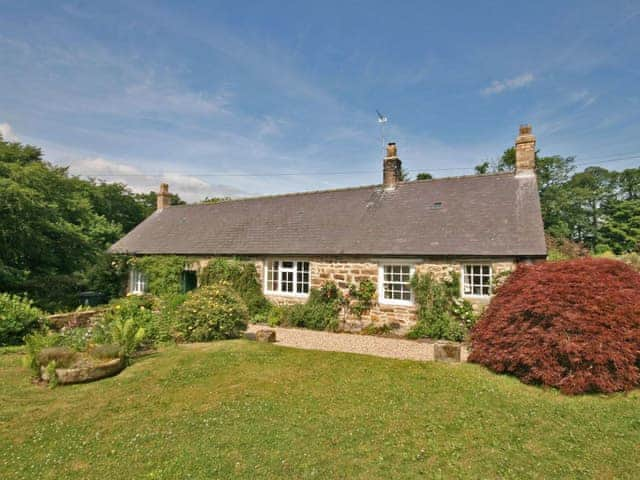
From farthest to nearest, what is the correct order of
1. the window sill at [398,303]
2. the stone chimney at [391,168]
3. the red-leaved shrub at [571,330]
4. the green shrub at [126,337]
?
the stone chimney at [391,168] < the window sill at [398,303] < the green shrub at [126,337] < the red-leaved shrub at [571,330]

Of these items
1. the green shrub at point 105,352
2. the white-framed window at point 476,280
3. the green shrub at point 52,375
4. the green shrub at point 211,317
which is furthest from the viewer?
the white-framed window at point 476,280

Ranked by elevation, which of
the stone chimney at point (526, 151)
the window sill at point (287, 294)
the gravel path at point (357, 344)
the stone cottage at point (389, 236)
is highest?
the stone chimney at point (526, 151)

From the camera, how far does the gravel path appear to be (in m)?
10.0

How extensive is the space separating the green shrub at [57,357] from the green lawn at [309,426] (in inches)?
19.3

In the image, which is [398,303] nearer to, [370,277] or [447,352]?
[370,277]

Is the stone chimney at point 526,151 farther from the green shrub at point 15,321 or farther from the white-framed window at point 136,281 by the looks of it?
the white-framed window at point 136,281

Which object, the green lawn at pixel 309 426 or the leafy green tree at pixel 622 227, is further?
the leafy green tree at pixel 622 227

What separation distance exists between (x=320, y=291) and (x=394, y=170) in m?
7.00

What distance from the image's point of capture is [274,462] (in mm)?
4457

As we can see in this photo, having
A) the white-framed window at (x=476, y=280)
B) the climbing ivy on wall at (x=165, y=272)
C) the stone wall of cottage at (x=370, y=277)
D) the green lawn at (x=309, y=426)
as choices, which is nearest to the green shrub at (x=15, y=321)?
the green lawn at (x=309, y=426)

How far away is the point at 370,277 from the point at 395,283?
3.06ft

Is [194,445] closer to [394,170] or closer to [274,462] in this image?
[274,462]

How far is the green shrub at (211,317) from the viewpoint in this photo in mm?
10391

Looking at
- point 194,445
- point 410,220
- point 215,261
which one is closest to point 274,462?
point 194,445
